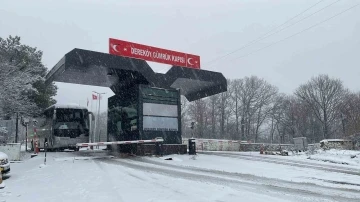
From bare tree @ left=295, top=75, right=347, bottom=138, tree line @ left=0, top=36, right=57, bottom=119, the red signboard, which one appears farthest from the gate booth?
bare tree @ left=295, top=75, right=347, bottom=138

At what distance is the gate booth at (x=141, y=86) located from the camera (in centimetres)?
1911

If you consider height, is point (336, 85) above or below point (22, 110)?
above

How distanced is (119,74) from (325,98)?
5392cm

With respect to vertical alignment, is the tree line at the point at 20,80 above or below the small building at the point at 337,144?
above

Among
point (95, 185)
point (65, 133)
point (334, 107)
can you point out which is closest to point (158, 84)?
point (65, 133)

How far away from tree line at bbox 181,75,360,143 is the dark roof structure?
43064 mm

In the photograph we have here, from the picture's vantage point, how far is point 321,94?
2517 inches

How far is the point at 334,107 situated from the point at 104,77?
54720 mm

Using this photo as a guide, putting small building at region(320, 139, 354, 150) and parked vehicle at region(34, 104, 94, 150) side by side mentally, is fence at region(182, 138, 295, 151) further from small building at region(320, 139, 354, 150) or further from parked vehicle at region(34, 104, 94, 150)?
parked vehicle at region(34, 104, 94, 150)

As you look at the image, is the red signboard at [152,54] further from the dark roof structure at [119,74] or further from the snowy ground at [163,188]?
the snowy ground at [163,188]

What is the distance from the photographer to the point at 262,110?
2692 inches

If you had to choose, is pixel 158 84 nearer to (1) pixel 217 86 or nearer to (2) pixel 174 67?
(2) pixel 174 67

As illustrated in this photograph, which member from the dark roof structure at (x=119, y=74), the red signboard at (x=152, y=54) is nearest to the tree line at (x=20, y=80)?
the dark roof structure at (x=119, y=74)

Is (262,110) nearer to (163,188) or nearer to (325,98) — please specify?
(325,98)
